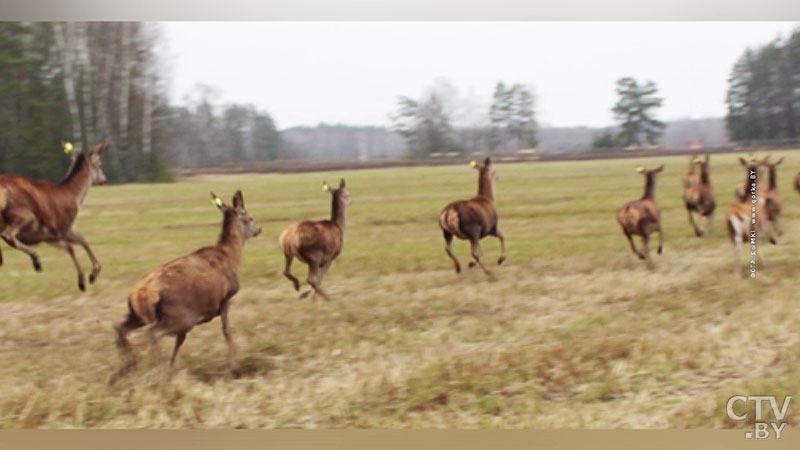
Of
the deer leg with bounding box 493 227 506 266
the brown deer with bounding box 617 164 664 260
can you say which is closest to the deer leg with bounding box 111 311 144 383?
the deer leg with bounding box 493 227 506 266

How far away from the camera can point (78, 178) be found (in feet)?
16.5

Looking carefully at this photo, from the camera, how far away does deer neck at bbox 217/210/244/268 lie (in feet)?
15.1

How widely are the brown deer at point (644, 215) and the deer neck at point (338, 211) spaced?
248 centimetres

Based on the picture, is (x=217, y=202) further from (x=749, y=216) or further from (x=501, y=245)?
(x=749, y=216)

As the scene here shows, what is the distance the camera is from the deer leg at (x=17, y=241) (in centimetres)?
459

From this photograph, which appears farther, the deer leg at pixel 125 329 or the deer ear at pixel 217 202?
the deer ear at pixel 217 202

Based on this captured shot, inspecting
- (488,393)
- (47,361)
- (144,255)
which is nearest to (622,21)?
(488,393)

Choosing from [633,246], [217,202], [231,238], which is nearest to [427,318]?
[231,238]

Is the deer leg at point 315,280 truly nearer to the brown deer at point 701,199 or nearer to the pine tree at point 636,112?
the pine tree at point 636,112

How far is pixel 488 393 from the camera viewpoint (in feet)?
13.7

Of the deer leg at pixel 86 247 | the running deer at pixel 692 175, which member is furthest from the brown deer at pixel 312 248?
the running deer at pixel 692 175

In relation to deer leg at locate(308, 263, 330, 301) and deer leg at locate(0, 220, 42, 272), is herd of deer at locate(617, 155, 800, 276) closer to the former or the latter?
deer leg at locate(308, 263, 330, 301)

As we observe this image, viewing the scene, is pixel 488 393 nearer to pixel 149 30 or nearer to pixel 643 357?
pixel 643 357

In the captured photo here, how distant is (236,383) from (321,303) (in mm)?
1178
